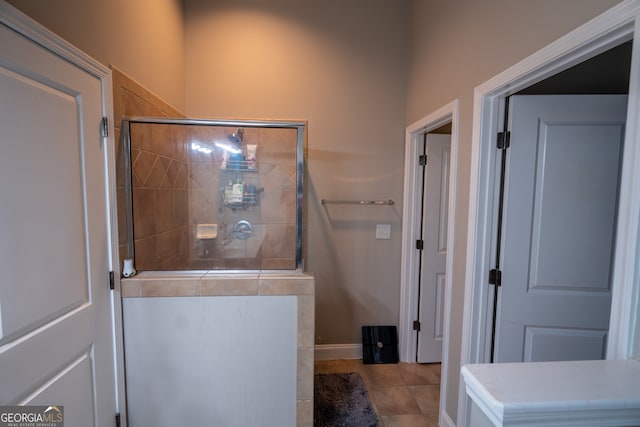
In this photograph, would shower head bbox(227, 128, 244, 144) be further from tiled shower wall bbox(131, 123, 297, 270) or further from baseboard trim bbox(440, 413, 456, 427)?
baseboard trim bbox(440, 413, 456, 427)

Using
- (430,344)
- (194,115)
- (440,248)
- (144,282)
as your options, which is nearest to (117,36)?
(194,115)

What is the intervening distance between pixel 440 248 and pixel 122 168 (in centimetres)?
239

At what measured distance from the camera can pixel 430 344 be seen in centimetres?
253

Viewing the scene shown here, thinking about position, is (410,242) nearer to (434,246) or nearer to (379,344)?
(434,246)

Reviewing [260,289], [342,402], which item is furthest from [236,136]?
[342,402]

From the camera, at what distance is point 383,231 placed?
2529 millimetres

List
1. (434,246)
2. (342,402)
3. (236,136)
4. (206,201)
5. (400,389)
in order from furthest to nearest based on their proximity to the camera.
→ 1. (434,246)
2. (400,389)
3. (342,402)
4. (206,201)
5. (236,136)

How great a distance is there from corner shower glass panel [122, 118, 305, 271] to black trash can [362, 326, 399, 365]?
4.58 feet

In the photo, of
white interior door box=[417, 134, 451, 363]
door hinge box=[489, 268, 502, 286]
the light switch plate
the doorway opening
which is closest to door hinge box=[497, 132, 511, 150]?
the doorway opening

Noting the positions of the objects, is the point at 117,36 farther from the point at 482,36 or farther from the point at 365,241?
the point at 365,241

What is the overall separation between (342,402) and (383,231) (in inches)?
55.0

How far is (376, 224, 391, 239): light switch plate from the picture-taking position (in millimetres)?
2525

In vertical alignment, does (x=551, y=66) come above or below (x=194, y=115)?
below

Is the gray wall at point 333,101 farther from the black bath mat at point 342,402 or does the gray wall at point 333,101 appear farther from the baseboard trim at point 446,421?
the baseboard trim at point 446,421
